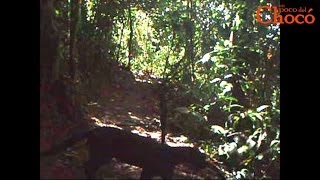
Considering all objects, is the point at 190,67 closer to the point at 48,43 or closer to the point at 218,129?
the point at 218,129

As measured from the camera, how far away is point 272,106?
2277mm

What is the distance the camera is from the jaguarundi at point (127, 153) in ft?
7.44

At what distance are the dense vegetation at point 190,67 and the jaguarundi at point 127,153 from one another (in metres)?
0.07

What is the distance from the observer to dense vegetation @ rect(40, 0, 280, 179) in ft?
7.47

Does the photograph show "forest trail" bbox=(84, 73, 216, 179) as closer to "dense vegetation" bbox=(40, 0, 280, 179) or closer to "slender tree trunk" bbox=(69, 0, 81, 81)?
"dense vegetation" bbox=(40, 0, 280, 179)

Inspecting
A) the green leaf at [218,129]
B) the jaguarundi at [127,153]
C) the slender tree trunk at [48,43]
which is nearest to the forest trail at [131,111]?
the jaguarundi at [127,153]

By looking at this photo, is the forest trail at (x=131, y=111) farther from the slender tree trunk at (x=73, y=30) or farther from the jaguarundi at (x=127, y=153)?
the slender tree trunk at (x=73, y=30)

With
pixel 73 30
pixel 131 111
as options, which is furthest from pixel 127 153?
pixel 73 30

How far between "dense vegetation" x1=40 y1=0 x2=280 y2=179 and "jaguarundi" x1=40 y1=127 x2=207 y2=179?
66 mm

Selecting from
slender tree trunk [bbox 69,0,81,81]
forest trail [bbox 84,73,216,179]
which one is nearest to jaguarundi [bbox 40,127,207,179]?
forest trail [bbox 84,73,216,179]

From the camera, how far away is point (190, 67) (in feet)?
7.53
